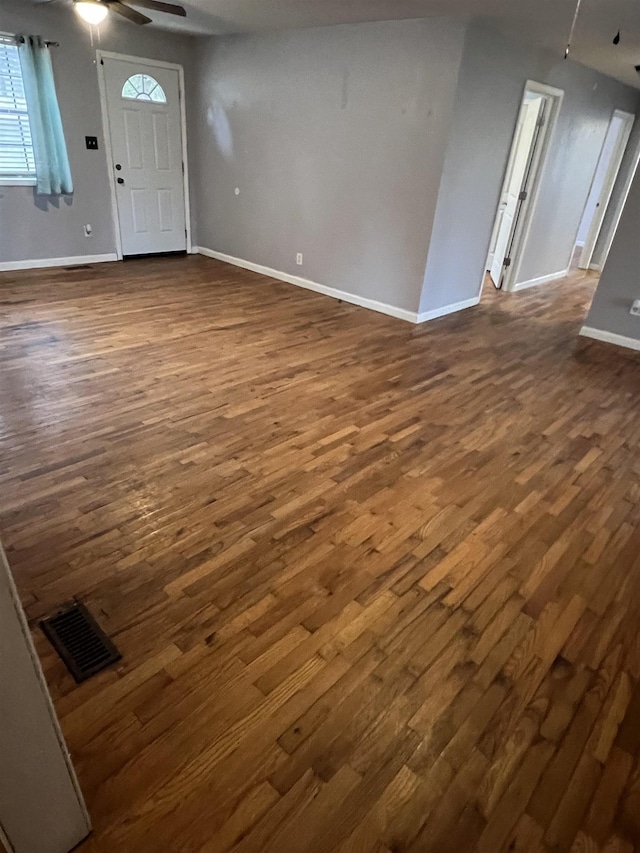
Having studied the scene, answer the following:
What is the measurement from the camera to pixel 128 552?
6.52ft

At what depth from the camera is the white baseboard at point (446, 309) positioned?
16.1 ft

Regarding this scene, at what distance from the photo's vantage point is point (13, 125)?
5004 millimetres

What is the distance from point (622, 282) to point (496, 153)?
1648 mm

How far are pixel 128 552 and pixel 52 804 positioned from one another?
1.01 m

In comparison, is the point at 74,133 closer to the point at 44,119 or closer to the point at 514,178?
the point at 44,119

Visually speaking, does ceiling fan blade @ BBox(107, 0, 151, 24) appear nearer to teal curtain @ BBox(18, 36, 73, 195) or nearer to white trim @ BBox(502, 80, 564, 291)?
teal curtain @ BBox(18, 36, 73, 195)

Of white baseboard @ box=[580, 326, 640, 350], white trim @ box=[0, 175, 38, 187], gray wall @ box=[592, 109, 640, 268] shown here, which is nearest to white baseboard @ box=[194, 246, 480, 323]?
white baseboard @ box=[580, 326, 640, 350]

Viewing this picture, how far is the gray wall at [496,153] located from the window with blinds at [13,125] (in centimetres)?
412

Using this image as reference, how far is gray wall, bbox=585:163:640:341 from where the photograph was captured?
14.3 feet

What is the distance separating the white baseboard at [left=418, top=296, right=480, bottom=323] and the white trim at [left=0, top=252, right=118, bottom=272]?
12.7ft

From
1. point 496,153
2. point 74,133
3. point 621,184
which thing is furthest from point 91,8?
point 621,184

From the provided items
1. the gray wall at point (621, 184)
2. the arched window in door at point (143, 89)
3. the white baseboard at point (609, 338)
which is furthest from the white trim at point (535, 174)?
the arched window in door at point (143, 89)

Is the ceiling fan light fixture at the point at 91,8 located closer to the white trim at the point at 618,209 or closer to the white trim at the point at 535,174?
the white trim at the point at 535,174

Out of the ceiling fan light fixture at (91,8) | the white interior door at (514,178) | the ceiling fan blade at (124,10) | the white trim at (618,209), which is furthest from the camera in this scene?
the white trim at (618,209)
